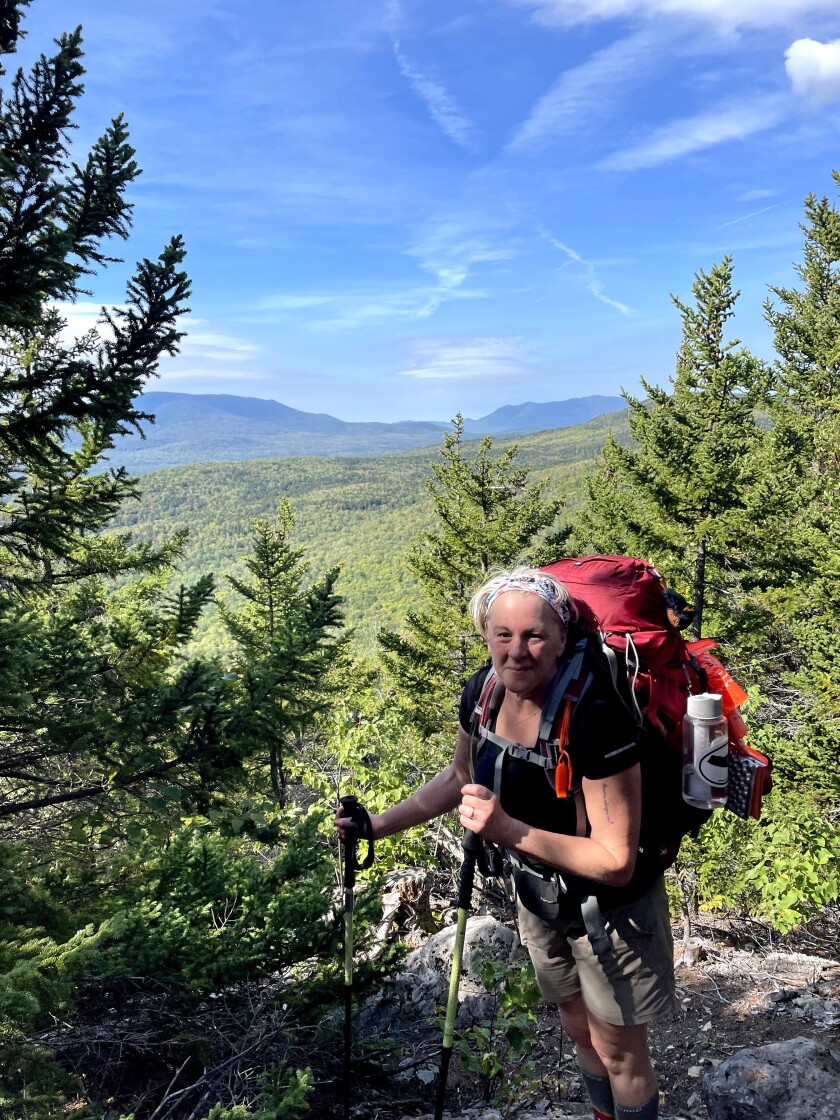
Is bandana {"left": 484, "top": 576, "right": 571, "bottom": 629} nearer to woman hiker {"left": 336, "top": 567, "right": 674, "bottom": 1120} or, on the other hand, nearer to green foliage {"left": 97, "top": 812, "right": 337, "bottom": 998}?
woman hiker {"left": 336, "top": 567, "right": 674, "bottom": 1120}

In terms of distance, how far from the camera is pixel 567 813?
6.71 ft

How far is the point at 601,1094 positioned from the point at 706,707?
173 cm

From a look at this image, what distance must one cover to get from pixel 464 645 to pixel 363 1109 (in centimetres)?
1561

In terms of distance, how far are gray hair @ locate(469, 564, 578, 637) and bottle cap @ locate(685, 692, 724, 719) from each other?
0.45 metres

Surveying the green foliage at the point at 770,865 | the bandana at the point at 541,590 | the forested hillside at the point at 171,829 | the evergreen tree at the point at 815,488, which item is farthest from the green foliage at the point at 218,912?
the evergreen tree at the point at 815,488

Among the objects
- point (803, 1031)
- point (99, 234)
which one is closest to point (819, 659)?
point (803, 1031)

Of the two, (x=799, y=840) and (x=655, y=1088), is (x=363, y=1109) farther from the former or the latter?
(x=799, y=840)

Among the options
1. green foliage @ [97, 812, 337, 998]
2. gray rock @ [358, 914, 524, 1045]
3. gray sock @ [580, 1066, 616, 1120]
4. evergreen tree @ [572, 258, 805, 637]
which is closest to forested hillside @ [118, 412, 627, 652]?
evergreen tree @ [572, 258, 805, 637]

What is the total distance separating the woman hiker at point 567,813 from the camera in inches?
75.1

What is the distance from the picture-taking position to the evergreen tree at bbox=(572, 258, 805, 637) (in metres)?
13.6

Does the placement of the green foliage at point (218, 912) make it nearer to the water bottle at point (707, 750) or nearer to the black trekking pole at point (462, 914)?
the black trekking pole at point (462, 914)

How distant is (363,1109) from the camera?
349cm

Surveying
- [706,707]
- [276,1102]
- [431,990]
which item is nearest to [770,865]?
[431,990]

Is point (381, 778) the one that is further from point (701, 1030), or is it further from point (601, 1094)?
point (601, 1094)
